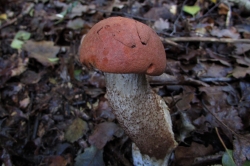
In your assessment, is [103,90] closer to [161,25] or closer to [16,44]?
[161,25]

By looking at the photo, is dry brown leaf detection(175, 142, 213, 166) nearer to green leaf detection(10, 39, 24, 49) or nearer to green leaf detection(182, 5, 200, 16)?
green leaf detection(182, 5, 200, 16)

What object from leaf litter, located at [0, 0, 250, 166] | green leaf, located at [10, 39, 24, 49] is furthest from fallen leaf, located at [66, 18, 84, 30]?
green leaf, located at [10, 39, 24, 49]

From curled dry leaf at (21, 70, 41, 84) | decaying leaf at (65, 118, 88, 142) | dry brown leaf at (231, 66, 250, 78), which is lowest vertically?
decaying leaf at (65, 118, 88, 142)

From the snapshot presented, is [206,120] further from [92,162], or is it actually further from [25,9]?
[25,9]

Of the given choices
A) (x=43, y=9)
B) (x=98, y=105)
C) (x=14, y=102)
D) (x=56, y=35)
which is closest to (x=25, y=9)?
(x=43, y=9)

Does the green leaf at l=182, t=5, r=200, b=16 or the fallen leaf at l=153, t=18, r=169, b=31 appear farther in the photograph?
the green leaf at l=182, t=5, r=200, b=16

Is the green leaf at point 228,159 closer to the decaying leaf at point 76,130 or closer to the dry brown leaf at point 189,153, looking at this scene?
the dry brown leaf at point 189,153

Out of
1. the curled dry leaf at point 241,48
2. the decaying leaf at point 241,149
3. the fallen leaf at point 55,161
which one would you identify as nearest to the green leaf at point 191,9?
the curled dry leaf at point 241,48
